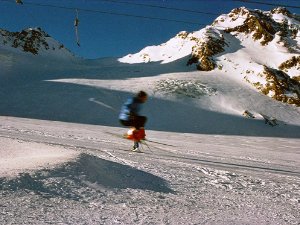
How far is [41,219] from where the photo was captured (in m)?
4.33

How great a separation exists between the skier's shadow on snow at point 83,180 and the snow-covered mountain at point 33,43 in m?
71.9

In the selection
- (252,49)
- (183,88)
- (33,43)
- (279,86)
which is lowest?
(183,88)

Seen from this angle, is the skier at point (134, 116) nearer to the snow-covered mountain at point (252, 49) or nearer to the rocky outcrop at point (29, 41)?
the snow-covered mountain at point (252, 49)

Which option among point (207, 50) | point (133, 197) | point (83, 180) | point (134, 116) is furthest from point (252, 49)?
point (133, 197)

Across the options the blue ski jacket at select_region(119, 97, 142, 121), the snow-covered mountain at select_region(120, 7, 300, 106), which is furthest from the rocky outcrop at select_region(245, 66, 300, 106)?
the blue ski jacket at select_region(119, 97, 142, 121)

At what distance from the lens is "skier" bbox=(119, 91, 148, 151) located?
38.1ft

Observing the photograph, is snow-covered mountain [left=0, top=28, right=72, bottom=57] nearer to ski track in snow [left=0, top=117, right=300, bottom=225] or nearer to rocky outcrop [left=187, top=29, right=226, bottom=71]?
rocky outcrop [left=187, top=29, right=226, bottom=71]

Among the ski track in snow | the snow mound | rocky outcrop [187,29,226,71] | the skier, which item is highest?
rocky outcrop [187,29,226,71]

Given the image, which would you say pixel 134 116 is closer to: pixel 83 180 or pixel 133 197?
pixel 83 180

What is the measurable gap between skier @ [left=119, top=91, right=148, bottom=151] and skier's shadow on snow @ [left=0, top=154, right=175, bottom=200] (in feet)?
14.1

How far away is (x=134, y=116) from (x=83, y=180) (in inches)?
235

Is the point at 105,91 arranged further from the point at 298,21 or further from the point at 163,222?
the point at 298,21

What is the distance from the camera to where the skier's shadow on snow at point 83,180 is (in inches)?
210

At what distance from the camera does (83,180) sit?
6.02 m
